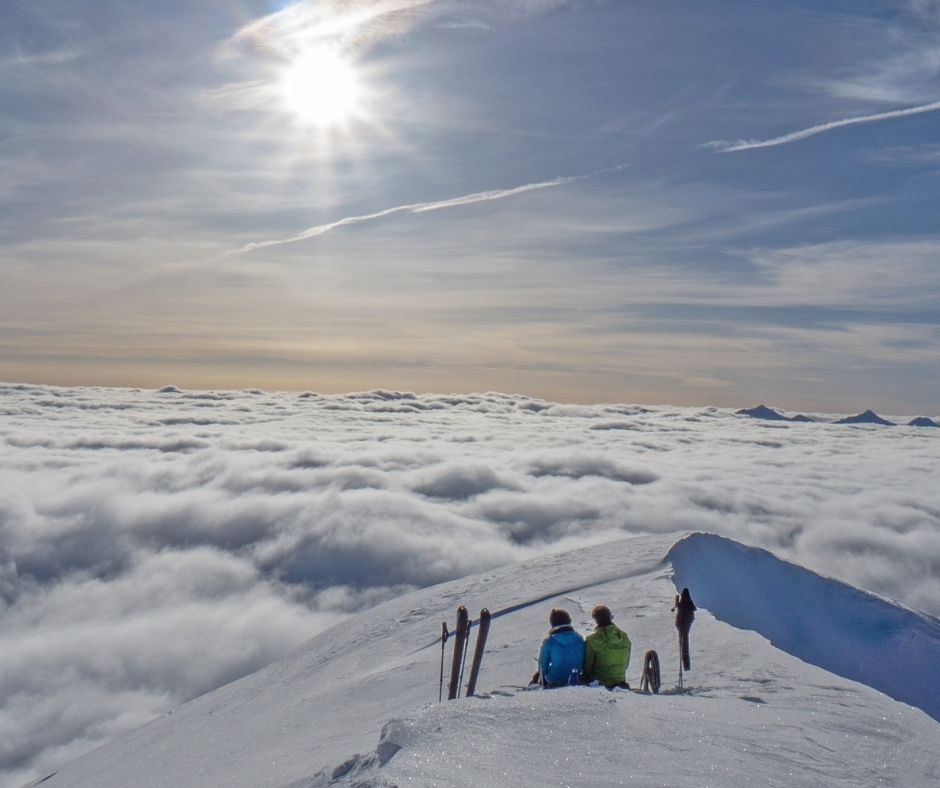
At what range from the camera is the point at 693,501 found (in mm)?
168375

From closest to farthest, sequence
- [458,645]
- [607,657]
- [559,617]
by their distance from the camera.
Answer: [559,617]
[607,657]
[458,645]

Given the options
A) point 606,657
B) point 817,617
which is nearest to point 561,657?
point 606,657

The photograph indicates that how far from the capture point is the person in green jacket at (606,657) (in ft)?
33.0

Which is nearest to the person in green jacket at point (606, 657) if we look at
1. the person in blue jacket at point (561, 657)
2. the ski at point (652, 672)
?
the person in blue jacket at point (561, 657)

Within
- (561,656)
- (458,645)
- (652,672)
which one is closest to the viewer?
(561,656)

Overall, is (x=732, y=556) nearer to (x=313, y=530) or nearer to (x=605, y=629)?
(x=605, y=629)

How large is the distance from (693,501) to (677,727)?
167912 millimetres

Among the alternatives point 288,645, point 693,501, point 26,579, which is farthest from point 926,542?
point 26,579

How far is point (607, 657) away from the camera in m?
10.0

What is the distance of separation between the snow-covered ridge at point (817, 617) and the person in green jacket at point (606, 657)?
16285 mm

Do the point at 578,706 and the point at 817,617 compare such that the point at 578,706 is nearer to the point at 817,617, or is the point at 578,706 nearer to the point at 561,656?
the point at 561,656

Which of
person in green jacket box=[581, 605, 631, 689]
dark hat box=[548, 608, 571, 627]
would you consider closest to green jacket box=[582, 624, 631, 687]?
person in green jacket box=[581, 605, 631, 689]

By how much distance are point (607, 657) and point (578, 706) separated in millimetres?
1590

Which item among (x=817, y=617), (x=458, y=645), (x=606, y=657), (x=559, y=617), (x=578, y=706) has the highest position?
(x=559, y=617)
